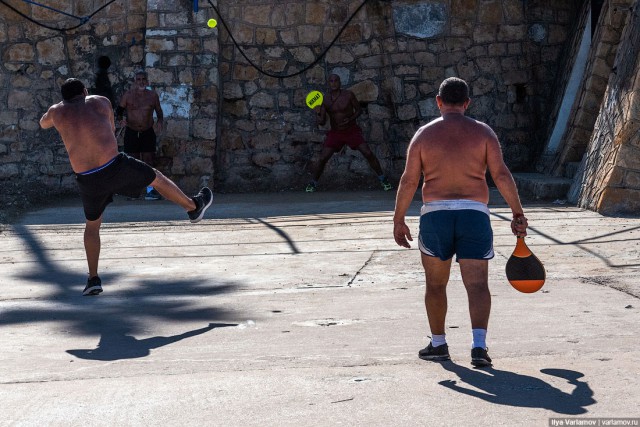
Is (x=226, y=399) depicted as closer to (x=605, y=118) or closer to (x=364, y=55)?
(x=605, y=118)

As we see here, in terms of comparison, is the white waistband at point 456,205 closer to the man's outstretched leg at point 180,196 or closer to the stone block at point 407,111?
the man's outstretched leg at point 180,196

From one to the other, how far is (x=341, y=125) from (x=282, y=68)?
1.29 metres

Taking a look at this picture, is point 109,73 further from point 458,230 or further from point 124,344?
point 458,230

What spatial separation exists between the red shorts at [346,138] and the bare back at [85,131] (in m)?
6.95

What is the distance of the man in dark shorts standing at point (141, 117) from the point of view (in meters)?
14.1

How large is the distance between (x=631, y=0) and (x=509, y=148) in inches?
113

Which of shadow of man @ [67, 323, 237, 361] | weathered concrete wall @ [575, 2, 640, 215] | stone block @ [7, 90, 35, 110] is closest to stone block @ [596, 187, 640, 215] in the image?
weathered concrete wall @ [575, 2, 640, 215]

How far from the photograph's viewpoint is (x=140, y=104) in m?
14.1

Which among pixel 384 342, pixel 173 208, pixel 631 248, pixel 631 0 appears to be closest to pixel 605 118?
pixel 631 0

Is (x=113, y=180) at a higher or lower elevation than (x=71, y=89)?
lower

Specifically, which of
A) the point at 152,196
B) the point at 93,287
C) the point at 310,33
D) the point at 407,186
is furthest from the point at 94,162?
the point at 310,33

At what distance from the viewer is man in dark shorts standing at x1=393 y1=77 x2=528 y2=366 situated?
5.17 meters

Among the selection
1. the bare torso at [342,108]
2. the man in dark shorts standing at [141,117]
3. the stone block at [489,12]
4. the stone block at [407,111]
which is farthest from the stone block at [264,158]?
the stone block at [489,12]

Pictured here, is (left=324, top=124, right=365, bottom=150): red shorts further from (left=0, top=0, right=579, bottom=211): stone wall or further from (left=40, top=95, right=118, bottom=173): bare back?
(left=40, top=95, right=118, bottom=173): bare back
